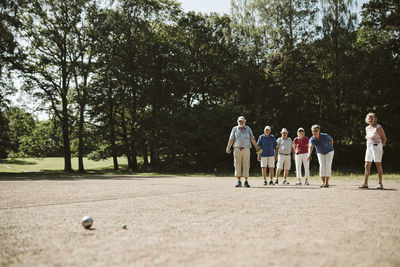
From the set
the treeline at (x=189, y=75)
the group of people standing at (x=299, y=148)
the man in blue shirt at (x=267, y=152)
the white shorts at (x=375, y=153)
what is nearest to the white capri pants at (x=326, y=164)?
the group of people standing at (x=299, y=148)

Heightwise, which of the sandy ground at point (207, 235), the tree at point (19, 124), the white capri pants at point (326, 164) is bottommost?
the sandy ground at point (207, 235)

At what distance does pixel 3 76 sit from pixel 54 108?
16.0 feet

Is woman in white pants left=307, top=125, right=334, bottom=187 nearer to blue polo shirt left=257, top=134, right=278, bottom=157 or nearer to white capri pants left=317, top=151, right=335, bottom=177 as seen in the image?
white capri pants left=317, top=151, right=335, bottom=177

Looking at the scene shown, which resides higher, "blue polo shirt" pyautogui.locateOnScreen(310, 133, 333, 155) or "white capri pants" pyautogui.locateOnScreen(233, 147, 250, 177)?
"blue polo shirt" pyautogui.locateOnScreen(310, 133, 333, 155)

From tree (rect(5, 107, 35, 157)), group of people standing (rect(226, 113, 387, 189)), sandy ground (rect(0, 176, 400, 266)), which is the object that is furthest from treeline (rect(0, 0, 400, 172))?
sandy ground (rect(0, 176, 400, 266))

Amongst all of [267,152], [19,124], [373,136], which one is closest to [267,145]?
[267,152]

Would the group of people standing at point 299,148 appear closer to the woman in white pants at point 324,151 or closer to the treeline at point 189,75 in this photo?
the woman in white pants at point 324,151

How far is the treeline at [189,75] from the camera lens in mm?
24359

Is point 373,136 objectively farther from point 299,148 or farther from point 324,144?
point 299,148

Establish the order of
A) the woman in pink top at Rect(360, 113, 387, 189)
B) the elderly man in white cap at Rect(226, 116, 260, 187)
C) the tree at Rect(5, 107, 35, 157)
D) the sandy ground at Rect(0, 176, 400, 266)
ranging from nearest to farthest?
the sandy ground at Rect(0, 176, 400, 266) < the woman in pink top at Rect(360, 113, 387, 189) < the elderly man in white cap at Rect(226, 116, 260, 187) < the tree at Rect(5, 107, 35, 157)

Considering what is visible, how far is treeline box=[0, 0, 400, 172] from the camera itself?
2436cm

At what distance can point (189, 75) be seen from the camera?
3253cm

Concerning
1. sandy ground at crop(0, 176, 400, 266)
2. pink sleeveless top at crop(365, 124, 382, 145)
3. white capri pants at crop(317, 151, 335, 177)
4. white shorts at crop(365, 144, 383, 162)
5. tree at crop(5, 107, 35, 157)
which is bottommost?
sandy ground at crop(0, 176, 400, 266)

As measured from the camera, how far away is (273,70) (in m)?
26.4
